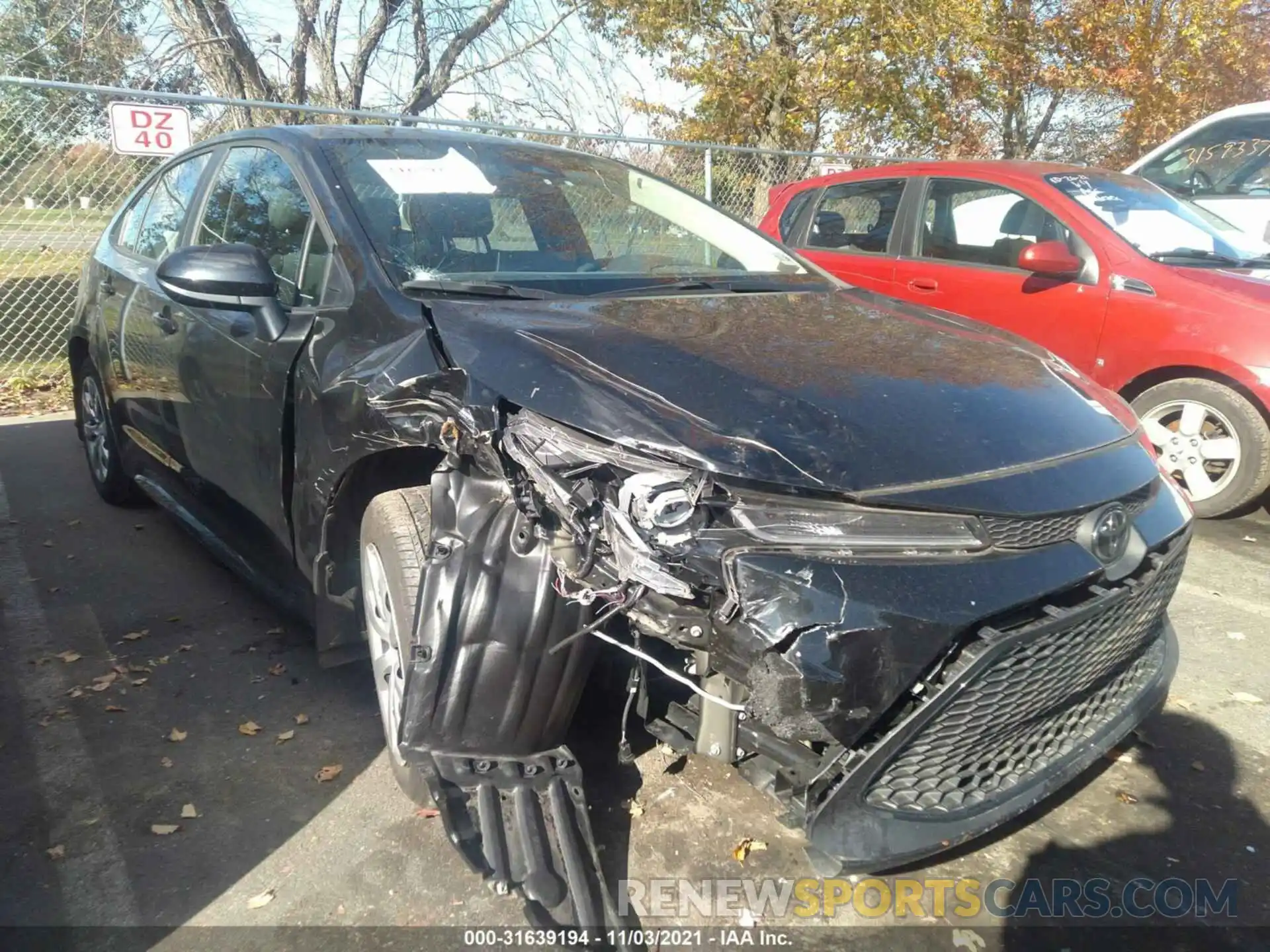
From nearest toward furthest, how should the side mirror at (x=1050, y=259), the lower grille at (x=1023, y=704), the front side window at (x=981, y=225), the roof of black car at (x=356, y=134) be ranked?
the lower grille at (x=1023, y=704), the roof of black car at (x=356, y=134), the side mirror at (x=1050, y=259), the front side window at (x=981, y=225)

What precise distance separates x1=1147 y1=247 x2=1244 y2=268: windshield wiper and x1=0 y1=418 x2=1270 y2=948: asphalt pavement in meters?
2.15

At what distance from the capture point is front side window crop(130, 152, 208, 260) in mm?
3814

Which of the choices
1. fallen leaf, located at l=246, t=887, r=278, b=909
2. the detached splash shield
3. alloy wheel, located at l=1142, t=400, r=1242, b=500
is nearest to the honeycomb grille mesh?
the detached splash shield

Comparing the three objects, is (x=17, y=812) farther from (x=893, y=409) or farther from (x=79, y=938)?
(x=893, y=409)

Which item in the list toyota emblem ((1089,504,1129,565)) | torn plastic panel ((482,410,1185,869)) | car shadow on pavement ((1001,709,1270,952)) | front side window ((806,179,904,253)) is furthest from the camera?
front side window ((806,179,904,253))

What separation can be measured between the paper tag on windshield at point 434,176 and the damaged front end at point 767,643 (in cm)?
118

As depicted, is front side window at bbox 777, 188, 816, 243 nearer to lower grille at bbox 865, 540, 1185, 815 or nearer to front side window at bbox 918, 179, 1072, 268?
front side window at bbox 918, 179, 1072, 268

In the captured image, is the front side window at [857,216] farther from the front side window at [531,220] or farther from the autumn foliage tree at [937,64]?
the autumn foliage tree at [937,64]

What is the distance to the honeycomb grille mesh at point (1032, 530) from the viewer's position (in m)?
2.00

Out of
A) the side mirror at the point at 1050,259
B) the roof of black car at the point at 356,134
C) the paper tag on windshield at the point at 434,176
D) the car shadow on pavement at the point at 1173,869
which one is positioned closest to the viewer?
the car shadow on pavement at the point at 1173,869

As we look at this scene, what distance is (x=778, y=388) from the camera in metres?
2.17

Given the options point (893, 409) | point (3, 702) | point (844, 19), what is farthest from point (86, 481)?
point (844, 19)

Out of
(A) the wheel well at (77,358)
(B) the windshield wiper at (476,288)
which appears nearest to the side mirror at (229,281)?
(B) the windshield wiper at (476,288)

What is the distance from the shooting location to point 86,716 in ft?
9.95
